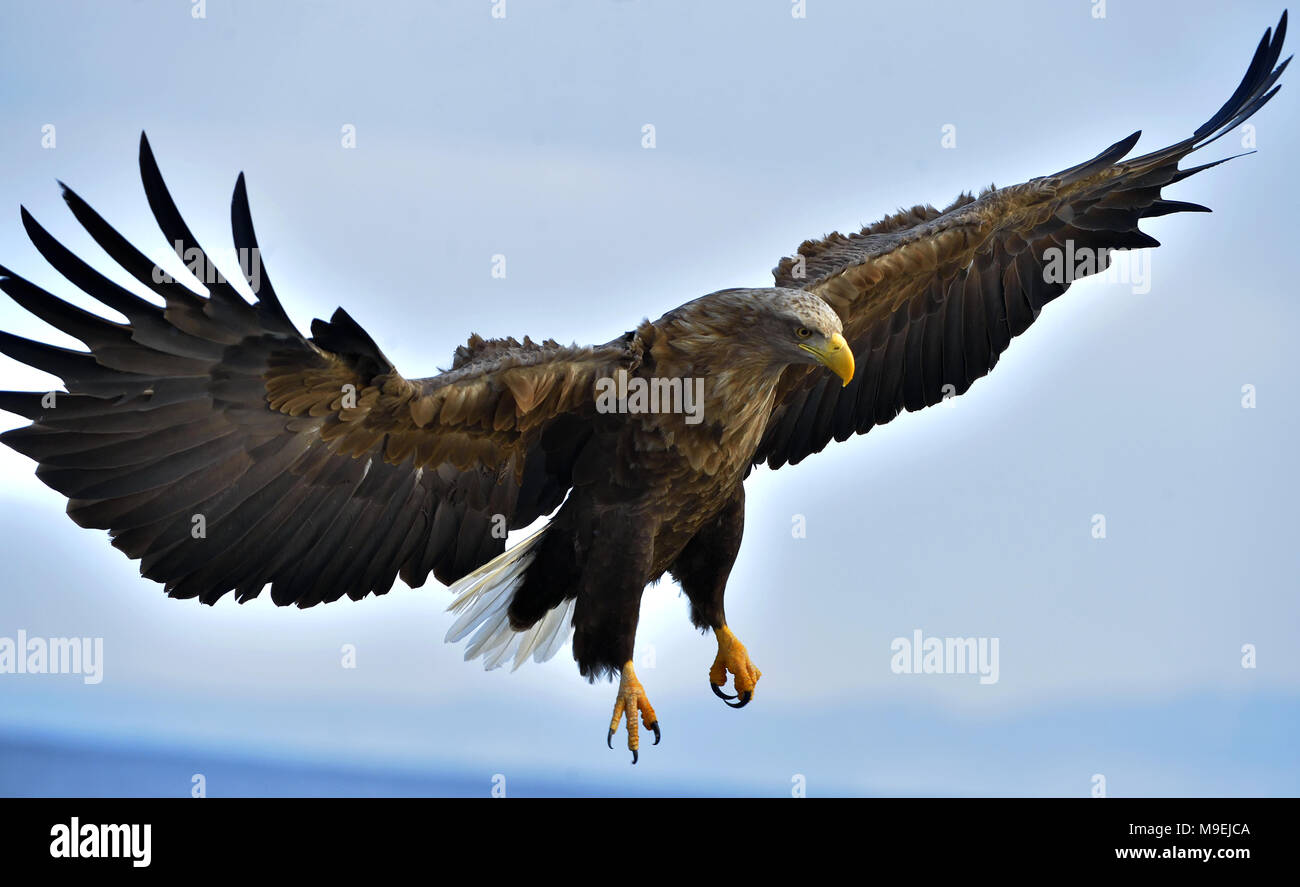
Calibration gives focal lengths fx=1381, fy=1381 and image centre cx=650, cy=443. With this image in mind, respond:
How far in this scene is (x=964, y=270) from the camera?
595 centimetres

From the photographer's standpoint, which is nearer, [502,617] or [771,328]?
[771,328]

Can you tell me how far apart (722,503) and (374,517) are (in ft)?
4.31

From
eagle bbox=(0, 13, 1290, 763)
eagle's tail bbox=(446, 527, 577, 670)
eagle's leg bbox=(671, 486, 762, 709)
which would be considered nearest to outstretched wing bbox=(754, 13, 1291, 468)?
eagle bbox=(0, 13, 1290, 763)

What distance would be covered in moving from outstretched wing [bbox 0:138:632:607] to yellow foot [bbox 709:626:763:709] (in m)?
1.00

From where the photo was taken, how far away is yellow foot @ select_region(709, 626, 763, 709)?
5723mm

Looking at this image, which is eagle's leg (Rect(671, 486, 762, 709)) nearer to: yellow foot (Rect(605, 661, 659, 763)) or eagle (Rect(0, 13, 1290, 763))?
eagle (Rect(0, 13, 1290, 763))

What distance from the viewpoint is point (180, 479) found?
4.69 metres

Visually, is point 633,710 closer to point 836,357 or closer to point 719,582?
point 719,582

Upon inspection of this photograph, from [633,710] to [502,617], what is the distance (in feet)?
3.39

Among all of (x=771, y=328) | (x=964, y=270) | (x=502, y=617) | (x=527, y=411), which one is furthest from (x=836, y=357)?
(x=502, y=617)

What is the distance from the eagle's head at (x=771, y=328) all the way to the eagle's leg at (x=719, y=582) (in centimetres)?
72

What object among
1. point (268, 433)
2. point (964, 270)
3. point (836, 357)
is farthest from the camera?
point (964, 270)

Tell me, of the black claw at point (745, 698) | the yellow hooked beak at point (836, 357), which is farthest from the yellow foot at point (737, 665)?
the yellow hooked beak at point (836, 357)

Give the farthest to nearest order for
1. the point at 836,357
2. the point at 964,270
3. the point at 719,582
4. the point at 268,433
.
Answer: the point at 964,270 < the point at 719,582 < the point at 836,357 < the point at 268,433
